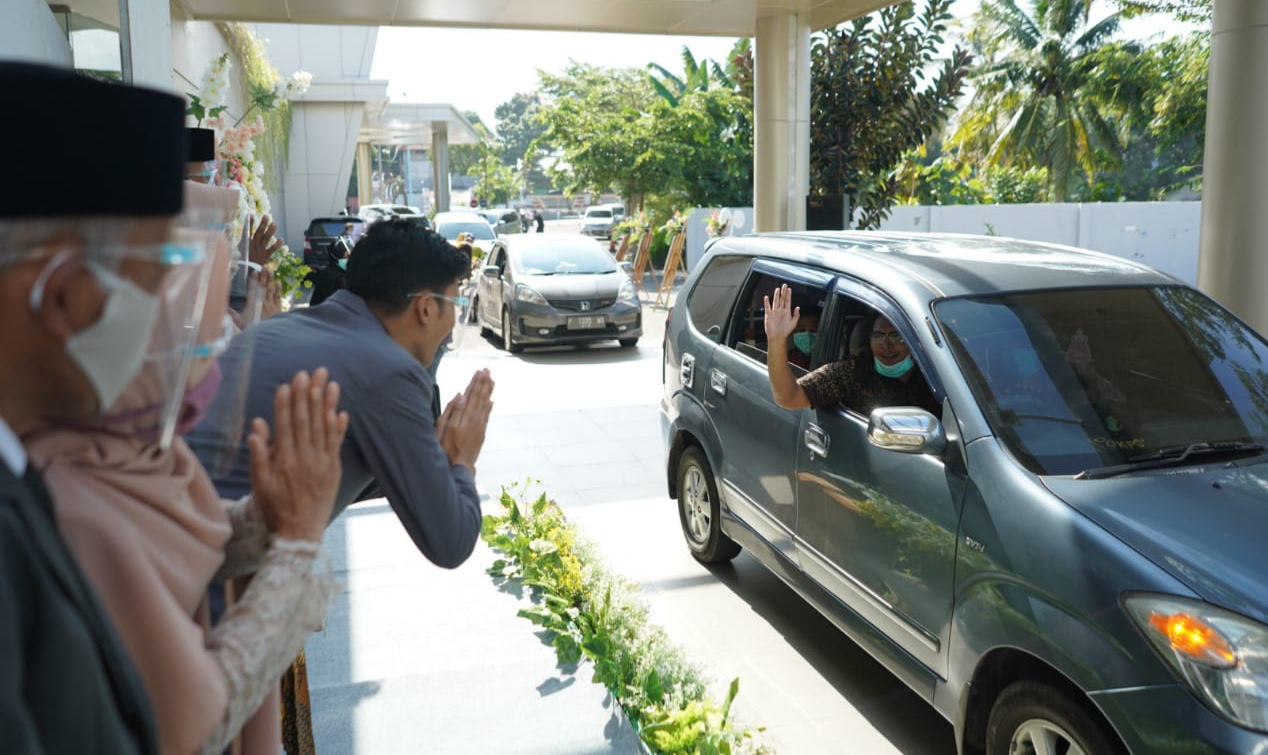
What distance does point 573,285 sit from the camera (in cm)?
1492

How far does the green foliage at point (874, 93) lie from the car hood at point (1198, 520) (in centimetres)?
922

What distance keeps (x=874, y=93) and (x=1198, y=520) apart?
9687mm

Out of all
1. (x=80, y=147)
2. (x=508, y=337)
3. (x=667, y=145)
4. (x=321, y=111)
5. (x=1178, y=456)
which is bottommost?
(x=508, y=337)

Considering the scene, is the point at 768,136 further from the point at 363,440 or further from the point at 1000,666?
the point at 363,440

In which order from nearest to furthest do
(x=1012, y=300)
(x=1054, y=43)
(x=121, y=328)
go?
(x=121, y=328) < (x=1012, y=300) < (x=1054, y=43)

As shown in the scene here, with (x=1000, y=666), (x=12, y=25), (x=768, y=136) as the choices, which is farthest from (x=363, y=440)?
(x=768, y=136)

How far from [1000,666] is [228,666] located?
8.71 feet

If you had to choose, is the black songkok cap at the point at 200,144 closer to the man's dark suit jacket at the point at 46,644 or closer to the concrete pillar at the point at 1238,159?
the man's dark suit jacket at the point at 46,644

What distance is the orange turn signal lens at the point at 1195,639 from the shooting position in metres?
2.70

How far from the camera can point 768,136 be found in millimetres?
11961

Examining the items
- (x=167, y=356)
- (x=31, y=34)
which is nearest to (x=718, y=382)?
(x=31, y=34)

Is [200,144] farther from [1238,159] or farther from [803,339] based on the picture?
[1238,159]

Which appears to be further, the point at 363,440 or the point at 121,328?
the point at 363,440

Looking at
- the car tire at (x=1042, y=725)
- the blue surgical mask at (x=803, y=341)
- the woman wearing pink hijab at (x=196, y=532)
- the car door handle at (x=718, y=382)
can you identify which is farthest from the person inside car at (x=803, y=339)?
the woman wearing pink hijab at (x=196, y=532)
